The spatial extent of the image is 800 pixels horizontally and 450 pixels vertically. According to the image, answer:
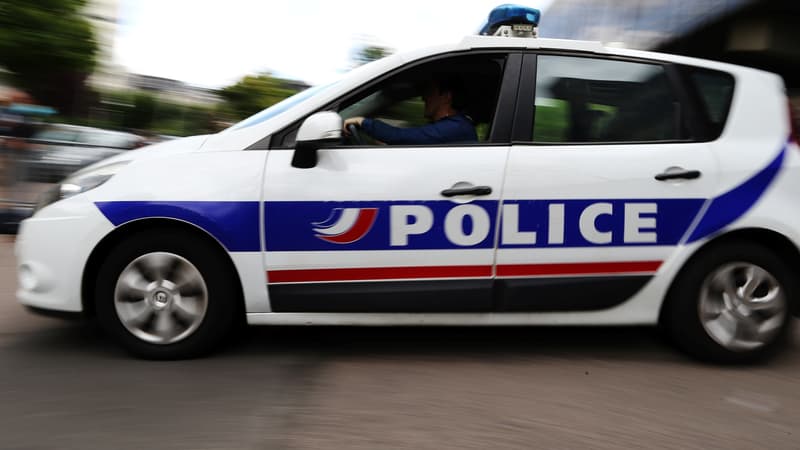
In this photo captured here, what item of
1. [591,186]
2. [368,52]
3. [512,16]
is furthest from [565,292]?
[368,52]

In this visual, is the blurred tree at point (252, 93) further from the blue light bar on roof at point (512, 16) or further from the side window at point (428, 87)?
the side window at point (428, 87)

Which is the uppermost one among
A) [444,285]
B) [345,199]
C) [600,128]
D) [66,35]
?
[66,35]

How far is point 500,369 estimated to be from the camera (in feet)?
12.6

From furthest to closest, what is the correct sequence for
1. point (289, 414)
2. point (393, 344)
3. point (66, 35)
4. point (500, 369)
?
1. point (66, 35)
2. point (393, 344)
3. point (500, 369)
4. point (289, 414)

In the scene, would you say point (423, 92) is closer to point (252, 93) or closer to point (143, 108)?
point (252, 93)

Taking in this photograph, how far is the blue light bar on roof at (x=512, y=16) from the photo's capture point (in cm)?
423

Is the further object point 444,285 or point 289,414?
point 444,285

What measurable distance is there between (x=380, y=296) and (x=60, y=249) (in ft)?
5.00

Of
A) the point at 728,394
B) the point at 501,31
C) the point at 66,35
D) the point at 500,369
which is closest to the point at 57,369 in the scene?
the point at 500,369

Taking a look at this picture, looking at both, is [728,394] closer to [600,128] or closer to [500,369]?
[500,369]

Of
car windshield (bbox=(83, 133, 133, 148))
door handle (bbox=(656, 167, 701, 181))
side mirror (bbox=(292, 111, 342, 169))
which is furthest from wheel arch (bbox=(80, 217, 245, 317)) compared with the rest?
car windshield (bbox=(83, 133, 133, 148))

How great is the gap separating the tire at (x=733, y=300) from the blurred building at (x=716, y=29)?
57.3 ft

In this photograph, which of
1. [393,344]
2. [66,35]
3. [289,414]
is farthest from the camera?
[66,35]

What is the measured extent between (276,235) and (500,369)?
1.26 meters
